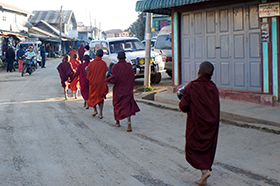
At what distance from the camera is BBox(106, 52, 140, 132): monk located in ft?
23.7

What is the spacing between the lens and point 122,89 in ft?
23.9

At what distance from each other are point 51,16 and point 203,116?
5600cm

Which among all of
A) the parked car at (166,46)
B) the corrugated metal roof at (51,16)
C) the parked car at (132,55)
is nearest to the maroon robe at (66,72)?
the parked car at (132,55)

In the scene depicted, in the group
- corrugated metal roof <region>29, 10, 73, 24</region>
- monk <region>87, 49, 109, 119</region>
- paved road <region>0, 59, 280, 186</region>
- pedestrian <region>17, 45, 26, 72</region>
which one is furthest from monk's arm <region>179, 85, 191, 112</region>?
corrugated metal roof <region>29, 10, 73, 24</region>

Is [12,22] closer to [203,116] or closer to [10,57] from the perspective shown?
[10,57]

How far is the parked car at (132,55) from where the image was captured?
13703 mm

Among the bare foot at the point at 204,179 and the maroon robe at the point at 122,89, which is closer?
the bare foot at the point at 204,179

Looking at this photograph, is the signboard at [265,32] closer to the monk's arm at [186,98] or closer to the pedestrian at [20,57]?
the monk's arm at [186,98]

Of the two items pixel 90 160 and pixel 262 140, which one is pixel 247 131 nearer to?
pixel 262 140

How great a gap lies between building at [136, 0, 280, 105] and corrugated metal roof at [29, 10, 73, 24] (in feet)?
154

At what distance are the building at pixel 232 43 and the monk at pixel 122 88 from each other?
3.03 meters

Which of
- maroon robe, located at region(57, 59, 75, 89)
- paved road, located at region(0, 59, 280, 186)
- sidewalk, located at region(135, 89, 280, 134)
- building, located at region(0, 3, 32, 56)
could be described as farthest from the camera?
building, located at region(0, 3, 32, 56)

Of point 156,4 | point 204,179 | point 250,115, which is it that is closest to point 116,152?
point 204,179

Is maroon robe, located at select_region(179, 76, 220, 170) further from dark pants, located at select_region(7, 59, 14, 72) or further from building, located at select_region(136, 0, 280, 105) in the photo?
dark pants, located at select_region(7, 59, 14, 72)
